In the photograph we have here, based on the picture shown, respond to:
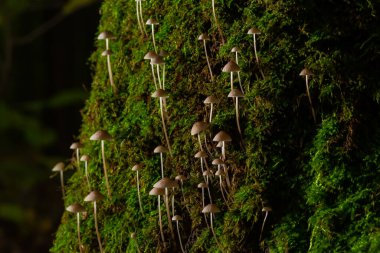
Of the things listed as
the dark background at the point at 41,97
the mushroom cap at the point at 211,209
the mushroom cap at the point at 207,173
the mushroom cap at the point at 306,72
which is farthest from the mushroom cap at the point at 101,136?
the dark background at the point at 41,97

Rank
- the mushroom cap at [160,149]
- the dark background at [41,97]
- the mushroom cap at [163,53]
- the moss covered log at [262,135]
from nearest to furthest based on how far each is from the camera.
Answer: the moss covered log at [262,135] < the mushroom cap at [160,149] < the mushroom cap at [163,53] < the dark background at [41,97]

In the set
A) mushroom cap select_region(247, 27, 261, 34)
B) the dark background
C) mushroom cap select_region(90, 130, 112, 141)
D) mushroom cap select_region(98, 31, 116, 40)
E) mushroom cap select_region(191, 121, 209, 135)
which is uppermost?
mushroom cap select_region(98, 31, 116, 40)

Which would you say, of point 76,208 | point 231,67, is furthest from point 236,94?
point 76,208

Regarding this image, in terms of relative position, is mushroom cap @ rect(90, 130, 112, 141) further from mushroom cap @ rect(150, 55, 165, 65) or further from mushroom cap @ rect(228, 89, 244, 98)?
mushroom cap @ rect(228, 89, 244, 98)

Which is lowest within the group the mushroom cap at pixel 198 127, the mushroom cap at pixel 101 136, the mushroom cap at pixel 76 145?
the mushroom cap at pixel 76 145

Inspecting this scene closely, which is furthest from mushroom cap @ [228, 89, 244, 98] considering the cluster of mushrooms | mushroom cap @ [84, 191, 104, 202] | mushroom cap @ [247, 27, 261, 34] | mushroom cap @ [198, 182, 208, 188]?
mushroom cap @ [84, 191, 104, 202]

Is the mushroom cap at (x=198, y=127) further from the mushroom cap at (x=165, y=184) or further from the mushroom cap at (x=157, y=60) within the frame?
the mushroom cap at (x=157, y=60)

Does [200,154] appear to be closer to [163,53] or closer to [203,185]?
[203,185]
